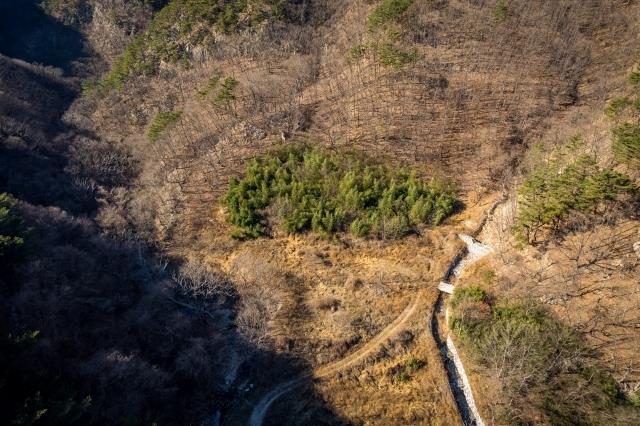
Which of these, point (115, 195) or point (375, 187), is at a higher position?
point (375, 187)

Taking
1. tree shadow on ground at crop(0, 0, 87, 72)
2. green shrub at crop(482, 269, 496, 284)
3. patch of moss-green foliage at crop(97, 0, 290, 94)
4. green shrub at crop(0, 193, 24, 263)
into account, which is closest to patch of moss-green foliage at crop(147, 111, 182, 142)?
patch of moss-green foliage at crop(97, 0, 290, 94)

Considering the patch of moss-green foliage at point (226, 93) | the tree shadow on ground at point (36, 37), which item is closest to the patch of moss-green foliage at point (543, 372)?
the patch of moss-green foliage at point (226, 93)

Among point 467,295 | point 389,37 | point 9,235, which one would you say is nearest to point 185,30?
point 389,37

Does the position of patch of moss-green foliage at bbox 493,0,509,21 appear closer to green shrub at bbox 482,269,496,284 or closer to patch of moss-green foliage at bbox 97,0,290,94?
patch of moss-green foliage at bbox 97,0,290,94

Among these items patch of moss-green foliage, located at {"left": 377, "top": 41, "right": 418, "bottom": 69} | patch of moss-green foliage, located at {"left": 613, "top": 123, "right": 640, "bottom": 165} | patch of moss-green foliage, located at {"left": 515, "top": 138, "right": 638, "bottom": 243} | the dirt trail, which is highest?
patch of moss-green foliage, located at {"left": 377, "top": 41, "right": 418, "bottom": 69}

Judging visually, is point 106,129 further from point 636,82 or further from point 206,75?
point 636,82

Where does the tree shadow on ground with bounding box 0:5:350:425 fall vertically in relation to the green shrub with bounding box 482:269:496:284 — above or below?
below

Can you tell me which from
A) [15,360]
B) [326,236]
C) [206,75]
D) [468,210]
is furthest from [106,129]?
[468,210]
